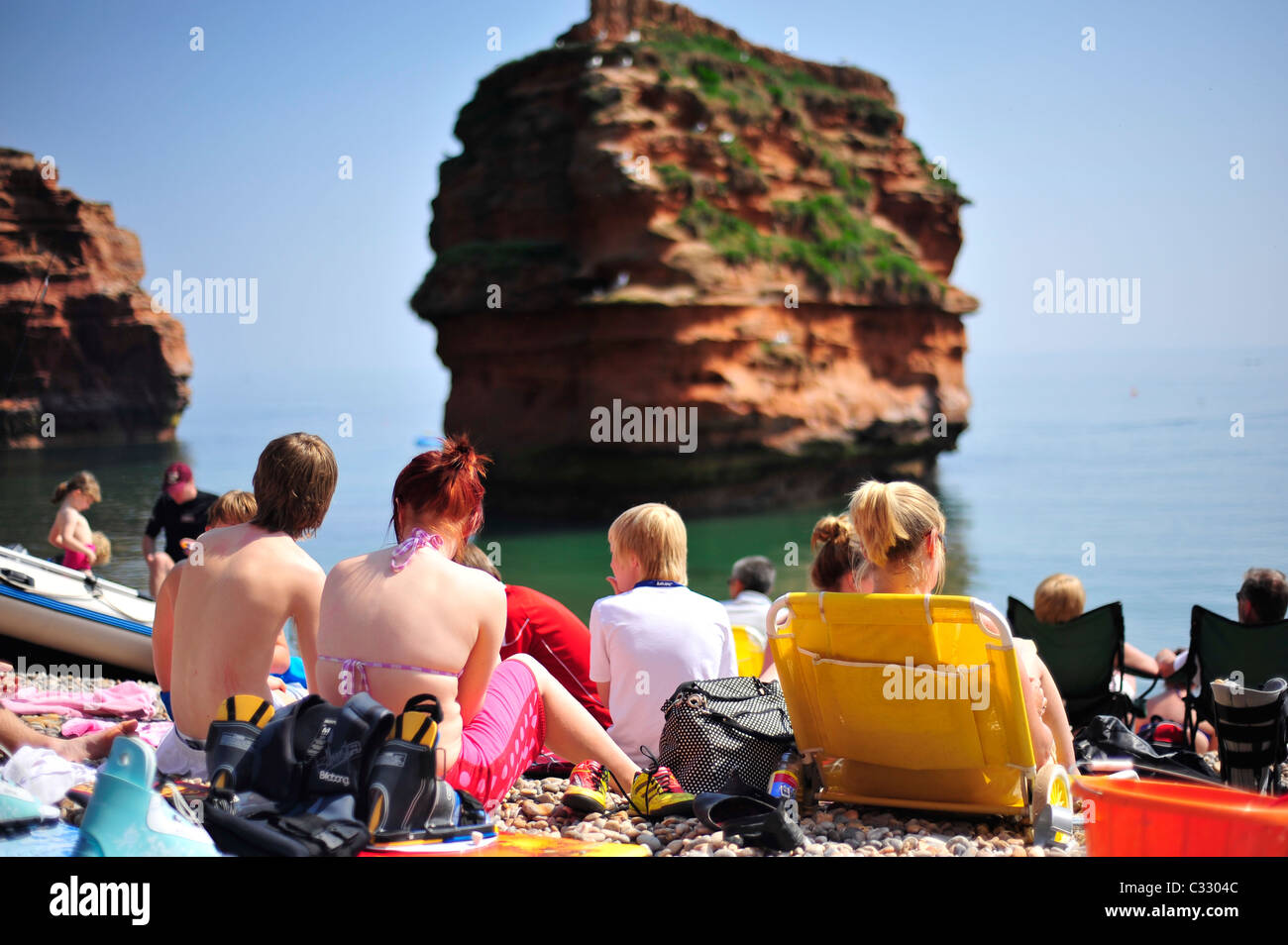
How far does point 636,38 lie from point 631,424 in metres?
10.4

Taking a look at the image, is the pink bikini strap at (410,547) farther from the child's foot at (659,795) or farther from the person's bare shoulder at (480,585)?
the child's foot at (659,795)

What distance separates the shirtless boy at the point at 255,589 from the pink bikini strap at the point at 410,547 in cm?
51

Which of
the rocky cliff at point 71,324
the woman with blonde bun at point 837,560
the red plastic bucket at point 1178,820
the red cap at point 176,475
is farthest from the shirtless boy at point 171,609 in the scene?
the rocky cliff at point 71,324

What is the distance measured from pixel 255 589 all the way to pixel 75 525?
25.4 ft

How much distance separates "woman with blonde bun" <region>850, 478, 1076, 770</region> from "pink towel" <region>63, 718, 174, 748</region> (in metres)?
3.22

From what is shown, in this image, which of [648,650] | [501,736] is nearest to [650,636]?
[648,650]

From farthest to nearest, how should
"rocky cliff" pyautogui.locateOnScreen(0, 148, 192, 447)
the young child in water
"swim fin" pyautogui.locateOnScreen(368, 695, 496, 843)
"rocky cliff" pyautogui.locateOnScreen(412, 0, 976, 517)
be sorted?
1. "rocky cliff" pyautogui.locateOnScreen(0, 148, 192, 447)
2. "rocky cliff" pyautogui.locateOnScreen(412, 0, 976, 517)
3. the young child in water
4. "swim fin" pyautogui.locateOnScreen(368, 695, 496, 843)

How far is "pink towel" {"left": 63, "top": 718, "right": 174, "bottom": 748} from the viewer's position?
4789mm

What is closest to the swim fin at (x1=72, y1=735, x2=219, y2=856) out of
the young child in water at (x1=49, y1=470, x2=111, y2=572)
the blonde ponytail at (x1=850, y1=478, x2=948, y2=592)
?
the blonde ponytail at (x1=850, y1=478, x2=948, y2=592)

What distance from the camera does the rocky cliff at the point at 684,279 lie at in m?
27.6

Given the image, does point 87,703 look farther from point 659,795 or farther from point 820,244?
point 820,244

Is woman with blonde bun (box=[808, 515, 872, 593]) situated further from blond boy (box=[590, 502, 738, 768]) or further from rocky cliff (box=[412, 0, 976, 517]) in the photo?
rocky cliff (box=[412, 0, 976, 517])
